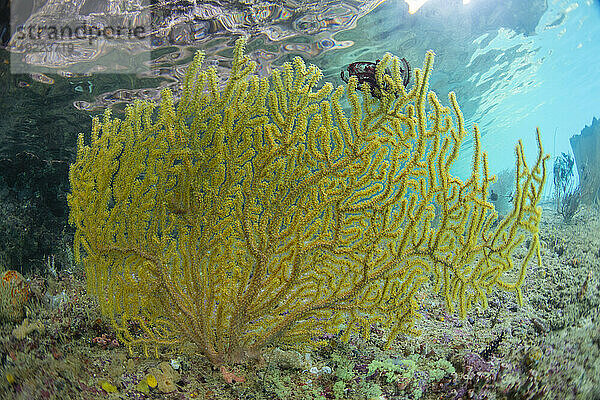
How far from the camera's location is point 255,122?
3033mm

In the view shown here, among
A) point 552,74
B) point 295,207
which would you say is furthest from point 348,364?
point 552,74

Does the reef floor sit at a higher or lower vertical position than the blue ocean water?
lower

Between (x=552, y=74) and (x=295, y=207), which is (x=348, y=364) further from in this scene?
(x=552, y=74)

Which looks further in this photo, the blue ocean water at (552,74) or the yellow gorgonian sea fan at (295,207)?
the blue ocean water at (552,74)

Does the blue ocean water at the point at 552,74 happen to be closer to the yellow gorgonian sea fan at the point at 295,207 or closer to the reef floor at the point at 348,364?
the reef floor at the point at 348,364

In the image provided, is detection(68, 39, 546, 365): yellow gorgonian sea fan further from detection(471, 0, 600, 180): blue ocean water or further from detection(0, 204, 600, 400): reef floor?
detection(471, 0, 600, 180): blue ocean water

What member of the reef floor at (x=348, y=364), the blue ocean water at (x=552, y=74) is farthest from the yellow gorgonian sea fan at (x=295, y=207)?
the blue ocean water at (x=552, y=74)

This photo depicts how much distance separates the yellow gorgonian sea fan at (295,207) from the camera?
2.95 m

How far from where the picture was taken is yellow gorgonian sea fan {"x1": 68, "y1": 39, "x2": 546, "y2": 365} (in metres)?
2.95

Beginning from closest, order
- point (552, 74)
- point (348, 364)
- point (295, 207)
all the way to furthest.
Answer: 1. point (295, 207)
2. point (348, 364)
3. point (552, 74)

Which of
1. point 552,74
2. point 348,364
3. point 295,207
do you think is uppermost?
point 552,74

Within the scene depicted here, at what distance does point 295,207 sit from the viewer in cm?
308

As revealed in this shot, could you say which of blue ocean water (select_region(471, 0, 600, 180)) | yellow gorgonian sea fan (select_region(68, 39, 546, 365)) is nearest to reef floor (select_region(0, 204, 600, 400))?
yellow gorgonian sea fan (select_region(68, 39, 546, 365))

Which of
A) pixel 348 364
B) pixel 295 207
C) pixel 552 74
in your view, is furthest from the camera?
pixel 552 74
